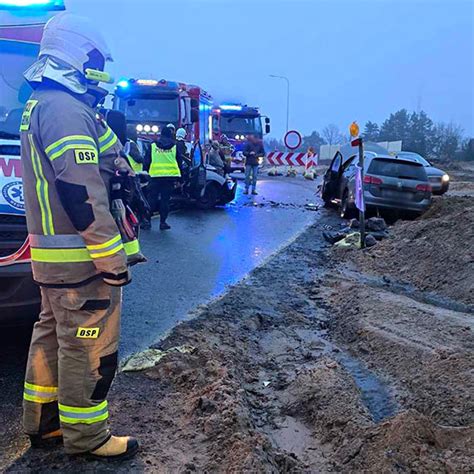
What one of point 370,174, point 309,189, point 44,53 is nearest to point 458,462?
point 44,53

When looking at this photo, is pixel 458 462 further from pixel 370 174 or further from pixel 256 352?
pixel 370 174

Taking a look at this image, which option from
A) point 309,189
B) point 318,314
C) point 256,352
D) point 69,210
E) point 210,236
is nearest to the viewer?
point 69,210

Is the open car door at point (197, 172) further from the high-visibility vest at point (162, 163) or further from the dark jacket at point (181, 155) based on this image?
the high-visibility vest at point (162, 163)

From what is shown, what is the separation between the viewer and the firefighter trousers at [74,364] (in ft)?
8.93

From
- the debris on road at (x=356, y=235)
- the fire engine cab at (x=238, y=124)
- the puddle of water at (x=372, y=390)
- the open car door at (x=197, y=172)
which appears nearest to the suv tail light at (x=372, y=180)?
the debris on road at (x=356, y=235)

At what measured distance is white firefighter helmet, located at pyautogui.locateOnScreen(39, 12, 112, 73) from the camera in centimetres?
268

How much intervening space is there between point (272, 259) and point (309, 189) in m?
14.0

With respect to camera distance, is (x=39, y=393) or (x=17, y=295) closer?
(x=39, y=393)

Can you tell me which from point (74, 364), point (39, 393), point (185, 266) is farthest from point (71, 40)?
point (185, 266)

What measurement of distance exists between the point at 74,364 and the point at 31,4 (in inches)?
158

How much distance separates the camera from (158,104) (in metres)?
16.3

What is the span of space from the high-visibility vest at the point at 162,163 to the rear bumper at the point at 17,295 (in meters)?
7.00

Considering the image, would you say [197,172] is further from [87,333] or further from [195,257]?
[87,333]

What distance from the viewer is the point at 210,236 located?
33.2ft
